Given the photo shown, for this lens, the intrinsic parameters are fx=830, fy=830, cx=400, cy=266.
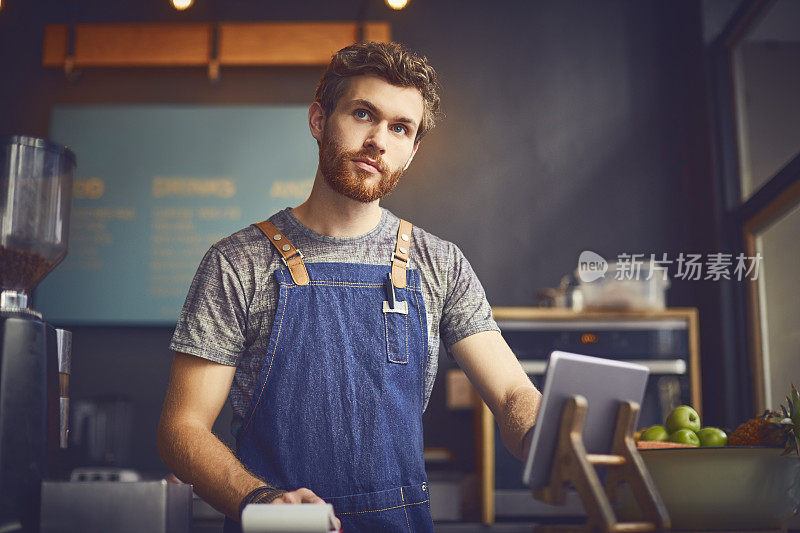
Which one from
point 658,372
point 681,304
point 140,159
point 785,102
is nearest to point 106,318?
point 140,159

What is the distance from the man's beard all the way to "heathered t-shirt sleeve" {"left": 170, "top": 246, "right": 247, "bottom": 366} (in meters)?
0.25

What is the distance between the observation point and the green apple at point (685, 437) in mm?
1251

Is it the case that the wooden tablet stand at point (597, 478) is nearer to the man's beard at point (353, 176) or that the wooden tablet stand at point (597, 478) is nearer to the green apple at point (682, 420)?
the green apple at point (682, 420)

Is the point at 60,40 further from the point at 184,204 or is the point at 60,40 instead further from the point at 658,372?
the point at 658,372

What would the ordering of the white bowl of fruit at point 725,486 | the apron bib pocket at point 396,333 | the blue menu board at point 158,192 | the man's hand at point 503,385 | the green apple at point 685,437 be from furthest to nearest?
1. the blue menu board at point 158,192
2. the apron bib pocket at point 396,333
3. the man's hand at point 503,385
4. the green apple at point 685,437
5. the white bowl of fruit at point 725,486

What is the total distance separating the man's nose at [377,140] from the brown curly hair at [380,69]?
102 mm

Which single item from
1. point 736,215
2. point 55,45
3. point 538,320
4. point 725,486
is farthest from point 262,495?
point 55,45

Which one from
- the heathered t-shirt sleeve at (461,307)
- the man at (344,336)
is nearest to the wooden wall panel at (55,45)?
the man at (344,336)

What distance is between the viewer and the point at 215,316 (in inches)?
57.8

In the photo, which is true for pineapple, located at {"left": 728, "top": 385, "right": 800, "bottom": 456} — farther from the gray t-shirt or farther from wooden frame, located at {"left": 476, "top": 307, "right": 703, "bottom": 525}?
wooden frame, located at {"left": 476, "top": 307, "right": 703, "bottom": 525}

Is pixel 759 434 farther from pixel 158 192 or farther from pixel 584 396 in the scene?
pixel 158 192

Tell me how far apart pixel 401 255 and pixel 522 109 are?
2347 mm

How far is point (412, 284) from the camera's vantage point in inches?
63.3

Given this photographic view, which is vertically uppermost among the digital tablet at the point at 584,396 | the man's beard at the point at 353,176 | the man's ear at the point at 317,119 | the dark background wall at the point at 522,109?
the dark background wall at the point at 522,109
